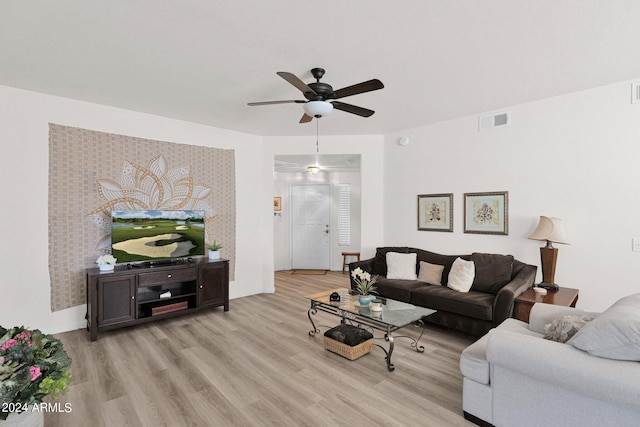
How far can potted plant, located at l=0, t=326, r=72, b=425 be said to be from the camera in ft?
4.90

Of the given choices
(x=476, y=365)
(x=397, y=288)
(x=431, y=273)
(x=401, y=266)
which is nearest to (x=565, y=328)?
(x=476, y=365)

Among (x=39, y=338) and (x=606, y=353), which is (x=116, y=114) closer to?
(x=39, y=338)

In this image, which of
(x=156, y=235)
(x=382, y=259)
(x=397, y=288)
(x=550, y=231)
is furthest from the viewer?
(x=382, y=259)

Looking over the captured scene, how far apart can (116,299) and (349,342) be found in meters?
2.66

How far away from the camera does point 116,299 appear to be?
Answer: 352 cm

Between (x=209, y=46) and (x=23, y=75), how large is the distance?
2.08 meters

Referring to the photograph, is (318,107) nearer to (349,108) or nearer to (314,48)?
(349,108)

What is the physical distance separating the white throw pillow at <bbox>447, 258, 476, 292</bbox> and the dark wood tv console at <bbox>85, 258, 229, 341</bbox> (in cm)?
304

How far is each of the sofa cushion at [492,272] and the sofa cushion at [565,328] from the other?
153cm

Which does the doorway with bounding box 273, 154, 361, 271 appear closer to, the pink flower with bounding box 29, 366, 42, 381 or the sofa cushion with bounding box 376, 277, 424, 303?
the sofa cushion with bounding box 376, 277, 424, 303

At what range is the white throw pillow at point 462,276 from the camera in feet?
12.2

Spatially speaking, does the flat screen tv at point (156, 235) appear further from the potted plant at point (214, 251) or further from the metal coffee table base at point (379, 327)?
the metal coffee table base at point (379, 327)

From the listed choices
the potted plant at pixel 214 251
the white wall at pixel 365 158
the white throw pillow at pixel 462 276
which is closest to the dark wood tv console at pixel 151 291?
the potted plant at pixel 214 251

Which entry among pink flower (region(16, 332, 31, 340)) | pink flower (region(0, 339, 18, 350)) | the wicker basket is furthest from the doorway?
pink flower (region(0, 339, 18, 350))
